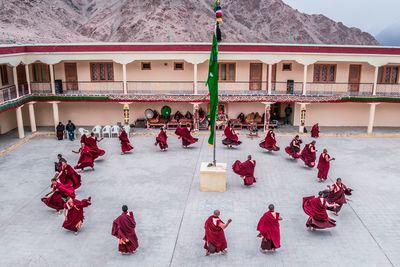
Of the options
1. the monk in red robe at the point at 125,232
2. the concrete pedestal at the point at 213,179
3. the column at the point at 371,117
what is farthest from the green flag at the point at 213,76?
the column at the point at 371,117

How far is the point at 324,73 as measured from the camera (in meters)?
25.3

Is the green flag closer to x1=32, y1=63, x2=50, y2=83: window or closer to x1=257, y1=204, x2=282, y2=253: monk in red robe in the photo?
x1=257, y1=204, x2=282, y2=253: monk in red robe

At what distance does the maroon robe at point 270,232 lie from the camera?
418 inches

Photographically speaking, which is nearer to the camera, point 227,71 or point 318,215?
point 318,215

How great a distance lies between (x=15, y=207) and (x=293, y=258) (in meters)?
9.38

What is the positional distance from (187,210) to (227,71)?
542 inches

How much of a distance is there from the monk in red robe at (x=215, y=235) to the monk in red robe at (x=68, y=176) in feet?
20.0

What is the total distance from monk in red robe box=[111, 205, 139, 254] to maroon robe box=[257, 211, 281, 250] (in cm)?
347

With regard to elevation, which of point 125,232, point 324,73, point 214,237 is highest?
point 324,73

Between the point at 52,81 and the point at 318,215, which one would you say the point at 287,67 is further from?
the point at 318,215

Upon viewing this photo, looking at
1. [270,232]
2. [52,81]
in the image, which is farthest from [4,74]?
[270,232]

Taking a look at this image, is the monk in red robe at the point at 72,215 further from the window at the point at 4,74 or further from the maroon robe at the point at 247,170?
the window at the point at 4,74

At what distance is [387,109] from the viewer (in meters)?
25.7

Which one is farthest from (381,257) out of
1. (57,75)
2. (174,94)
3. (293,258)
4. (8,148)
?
(57,75)
